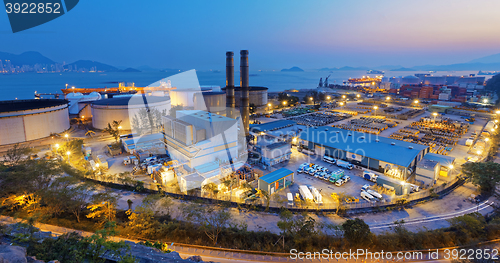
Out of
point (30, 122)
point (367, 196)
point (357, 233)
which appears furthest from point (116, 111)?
point (357, 233)

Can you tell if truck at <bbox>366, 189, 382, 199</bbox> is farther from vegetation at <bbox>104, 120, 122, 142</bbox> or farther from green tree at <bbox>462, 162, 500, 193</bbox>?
vegetation at <bbox>104, 120, 122, 142</bbox>

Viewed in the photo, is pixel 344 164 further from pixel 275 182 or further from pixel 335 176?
pixel 275 182

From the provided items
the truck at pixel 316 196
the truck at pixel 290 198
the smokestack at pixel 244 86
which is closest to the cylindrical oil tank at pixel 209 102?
the smokestack at pixel 244 86

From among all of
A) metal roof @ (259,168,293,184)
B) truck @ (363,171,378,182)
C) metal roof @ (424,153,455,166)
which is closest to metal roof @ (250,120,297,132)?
metal roof @ (259,168,293,184)

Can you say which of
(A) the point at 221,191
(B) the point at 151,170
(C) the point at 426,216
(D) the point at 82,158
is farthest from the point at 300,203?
(D) the point at 82,158

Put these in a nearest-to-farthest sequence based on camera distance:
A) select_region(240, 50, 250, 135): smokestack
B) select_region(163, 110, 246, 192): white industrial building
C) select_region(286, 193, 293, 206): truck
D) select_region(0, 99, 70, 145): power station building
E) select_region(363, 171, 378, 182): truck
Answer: select_region(286, 193, 293, 206): truck, select_region(363, 171, 378, 182): truck, select_region(163, 110, 246, 192): white industrial building, select_region(0, 99, 70, 145): power station building, select_region(240, 50, 250, 135): smokestack

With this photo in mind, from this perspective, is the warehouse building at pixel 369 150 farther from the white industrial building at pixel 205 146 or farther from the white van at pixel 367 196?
the white industrial building at pixel 205 146

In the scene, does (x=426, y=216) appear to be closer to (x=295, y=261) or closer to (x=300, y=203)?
(x=300, y=203)
